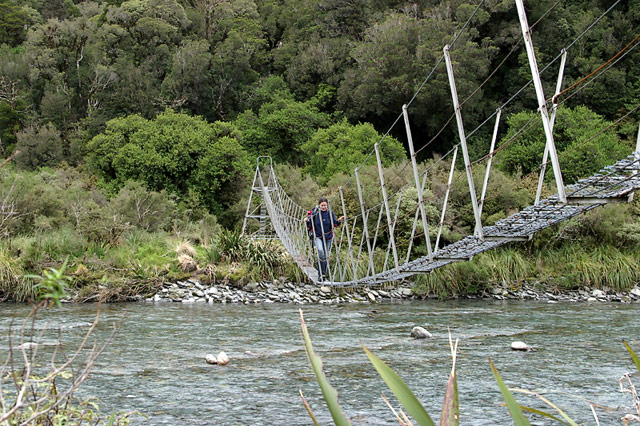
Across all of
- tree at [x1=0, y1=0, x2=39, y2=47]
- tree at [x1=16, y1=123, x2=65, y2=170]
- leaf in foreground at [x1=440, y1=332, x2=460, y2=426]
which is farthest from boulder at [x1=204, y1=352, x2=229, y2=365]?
tree at [x1=0, y1=0, x2=39, y2=47]

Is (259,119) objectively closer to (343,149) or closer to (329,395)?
(343,149)

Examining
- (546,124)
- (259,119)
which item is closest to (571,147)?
(259,119)

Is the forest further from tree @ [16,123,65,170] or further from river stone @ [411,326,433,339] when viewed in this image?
river stone @ [411,326,433,339]

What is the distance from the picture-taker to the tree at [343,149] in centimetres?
1639

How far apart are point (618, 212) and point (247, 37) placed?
16.2m

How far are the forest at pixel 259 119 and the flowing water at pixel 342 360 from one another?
2.51m

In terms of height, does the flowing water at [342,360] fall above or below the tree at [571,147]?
below

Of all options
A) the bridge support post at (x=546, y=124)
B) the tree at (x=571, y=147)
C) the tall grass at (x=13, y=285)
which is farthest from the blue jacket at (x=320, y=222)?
the tree at (x=571, y=147)

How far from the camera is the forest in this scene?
36.6ft

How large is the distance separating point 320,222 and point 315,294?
348cm

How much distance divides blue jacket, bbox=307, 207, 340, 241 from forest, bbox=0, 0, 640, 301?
Answer: 12.3 feet

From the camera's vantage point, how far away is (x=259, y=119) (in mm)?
20891

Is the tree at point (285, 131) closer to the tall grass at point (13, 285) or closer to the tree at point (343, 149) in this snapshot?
the tree at point (343, 149)

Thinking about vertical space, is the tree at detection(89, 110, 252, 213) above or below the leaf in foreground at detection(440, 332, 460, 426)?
above
